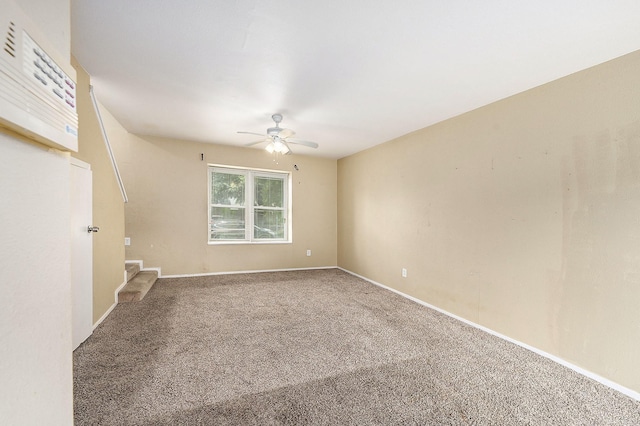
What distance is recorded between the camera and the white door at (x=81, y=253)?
6.95ft

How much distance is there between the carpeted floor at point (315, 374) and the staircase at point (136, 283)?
0.20 m

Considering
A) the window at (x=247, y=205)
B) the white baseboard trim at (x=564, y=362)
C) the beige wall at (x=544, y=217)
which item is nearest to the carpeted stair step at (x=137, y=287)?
the window at (x=247, y=205)

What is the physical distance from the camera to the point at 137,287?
11.3 ft

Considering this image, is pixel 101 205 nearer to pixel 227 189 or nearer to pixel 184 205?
pixel 184 205

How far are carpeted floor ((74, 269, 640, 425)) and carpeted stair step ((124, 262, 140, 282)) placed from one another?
2.75ft

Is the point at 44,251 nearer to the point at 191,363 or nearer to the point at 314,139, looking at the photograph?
the point at 191,363

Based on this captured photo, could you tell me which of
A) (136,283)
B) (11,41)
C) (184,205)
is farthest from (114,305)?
(11,41)

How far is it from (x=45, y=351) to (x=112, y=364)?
1.69 metres

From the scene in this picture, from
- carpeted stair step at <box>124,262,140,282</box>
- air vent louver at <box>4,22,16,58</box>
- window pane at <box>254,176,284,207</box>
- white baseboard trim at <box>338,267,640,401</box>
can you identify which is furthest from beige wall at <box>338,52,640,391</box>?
carpeted stair step at <box>124,262,140,282</box>

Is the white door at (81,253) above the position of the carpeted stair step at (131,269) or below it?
above

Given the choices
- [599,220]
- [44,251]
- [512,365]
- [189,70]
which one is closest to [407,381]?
[512,365]

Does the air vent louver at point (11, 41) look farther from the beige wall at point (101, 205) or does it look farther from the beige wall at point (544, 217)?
→ the beige wall at point (544, 217)

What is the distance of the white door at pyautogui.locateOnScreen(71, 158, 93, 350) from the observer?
83.4 inches

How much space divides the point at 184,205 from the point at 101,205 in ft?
5.86
